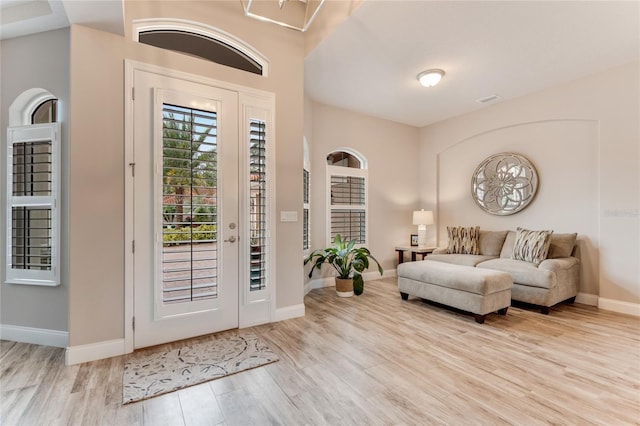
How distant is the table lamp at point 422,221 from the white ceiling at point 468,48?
1.94m

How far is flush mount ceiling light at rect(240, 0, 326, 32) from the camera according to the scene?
10.2ft

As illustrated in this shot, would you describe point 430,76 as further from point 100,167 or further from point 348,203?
point 100,167

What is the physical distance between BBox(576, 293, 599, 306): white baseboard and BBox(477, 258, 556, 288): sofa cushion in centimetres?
88

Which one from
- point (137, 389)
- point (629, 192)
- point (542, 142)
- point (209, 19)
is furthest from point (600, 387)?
point (209, 19)

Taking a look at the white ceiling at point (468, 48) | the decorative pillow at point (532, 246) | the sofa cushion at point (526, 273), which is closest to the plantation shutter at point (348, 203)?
the white ceiling at point (468, 48)

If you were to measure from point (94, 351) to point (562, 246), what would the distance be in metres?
5.29

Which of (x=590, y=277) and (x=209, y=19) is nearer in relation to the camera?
(x=209, y=19)

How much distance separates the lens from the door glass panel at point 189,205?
265 centimetres

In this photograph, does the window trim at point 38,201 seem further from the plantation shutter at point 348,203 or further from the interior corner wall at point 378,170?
the plantation shutter at point 348,203

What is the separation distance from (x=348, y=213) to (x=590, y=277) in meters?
3.41

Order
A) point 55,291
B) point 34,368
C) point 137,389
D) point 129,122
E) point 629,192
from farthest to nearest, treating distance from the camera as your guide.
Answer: point 629,192 → point 55,291 → point 129,122 → point 34,368 → point 137,389

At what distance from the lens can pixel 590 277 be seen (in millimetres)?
3832

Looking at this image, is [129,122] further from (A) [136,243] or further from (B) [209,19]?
(B) [209,19]

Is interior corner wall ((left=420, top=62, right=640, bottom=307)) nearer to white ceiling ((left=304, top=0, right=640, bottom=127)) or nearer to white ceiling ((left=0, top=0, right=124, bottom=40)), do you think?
white ceiling ((left=304, top=0, right=640, bottom=127))
